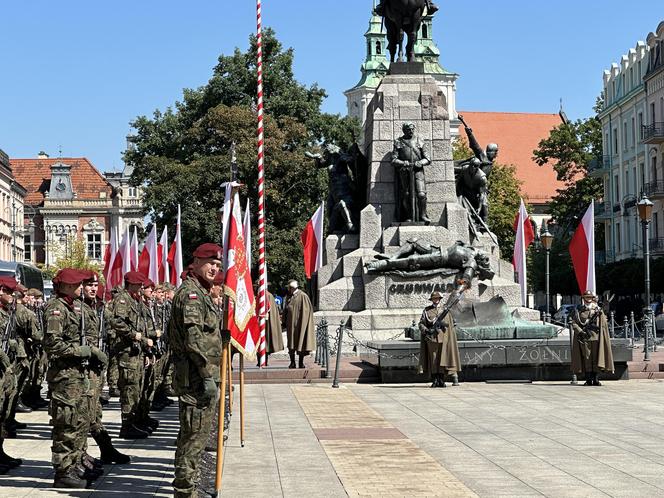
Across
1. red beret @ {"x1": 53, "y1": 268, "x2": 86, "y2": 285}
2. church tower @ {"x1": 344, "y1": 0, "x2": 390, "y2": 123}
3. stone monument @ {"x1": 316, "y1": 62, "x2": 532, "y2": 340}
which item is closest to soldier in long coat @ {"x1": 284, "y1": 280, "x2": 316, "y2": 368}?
stone monument @ {"x1": 316, "y1": 62, "x2": 532, "y2": 340}

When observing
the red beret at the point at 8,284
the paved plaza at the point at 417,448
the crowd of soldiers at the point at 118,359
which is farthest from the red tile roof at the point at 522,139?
the red beret at the point at 8,284

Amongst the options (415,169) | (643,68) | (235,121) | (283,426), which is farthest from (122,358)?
(643,68)

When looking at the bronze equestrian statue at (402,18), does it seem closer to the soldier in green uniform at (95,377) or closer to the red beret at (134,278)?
the red beret at (134,278)

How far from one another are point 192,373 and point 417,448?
13.3 feet

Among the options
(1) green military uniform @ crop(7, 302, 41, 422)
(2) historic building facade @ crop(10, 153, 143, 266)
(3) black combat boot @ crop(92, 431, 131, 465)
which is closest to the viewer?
(3) black combat boot @ crop(92, 431, 131, 465)

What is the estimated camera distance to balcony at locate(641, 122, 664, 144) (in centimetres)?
7062

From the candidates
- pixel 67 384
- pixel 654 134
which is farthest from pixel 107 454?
pixel 654 134

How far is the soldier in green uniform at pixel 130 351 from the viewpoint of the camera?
44.8ft

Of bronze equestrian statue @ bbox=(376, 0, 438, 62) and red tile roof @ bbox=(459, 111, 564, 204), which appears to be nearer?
bronze equestrian statue @ bbox=(376, 0, 438, 62)

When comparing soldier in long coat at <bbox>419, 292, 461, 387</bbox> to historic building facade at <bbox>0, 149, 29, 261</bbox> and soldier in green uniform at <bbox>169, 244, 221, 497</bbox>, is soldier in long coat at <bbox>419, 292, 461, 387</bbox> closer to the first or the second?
soldier in green uniform at <bbox>169, 244, 221, 497</bbox>

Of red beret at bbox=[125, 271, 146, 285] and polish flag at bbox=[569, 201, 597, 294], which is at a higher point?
polish flag at bbox=[569, 201, 597, 294]

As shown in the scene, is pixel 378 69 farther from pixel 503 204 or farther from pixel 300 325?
pixel 300 325

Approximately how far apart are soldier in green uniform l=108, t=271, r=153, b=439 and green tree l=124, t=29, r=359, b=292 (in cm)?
3422

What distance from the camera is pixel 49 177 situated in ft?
407
